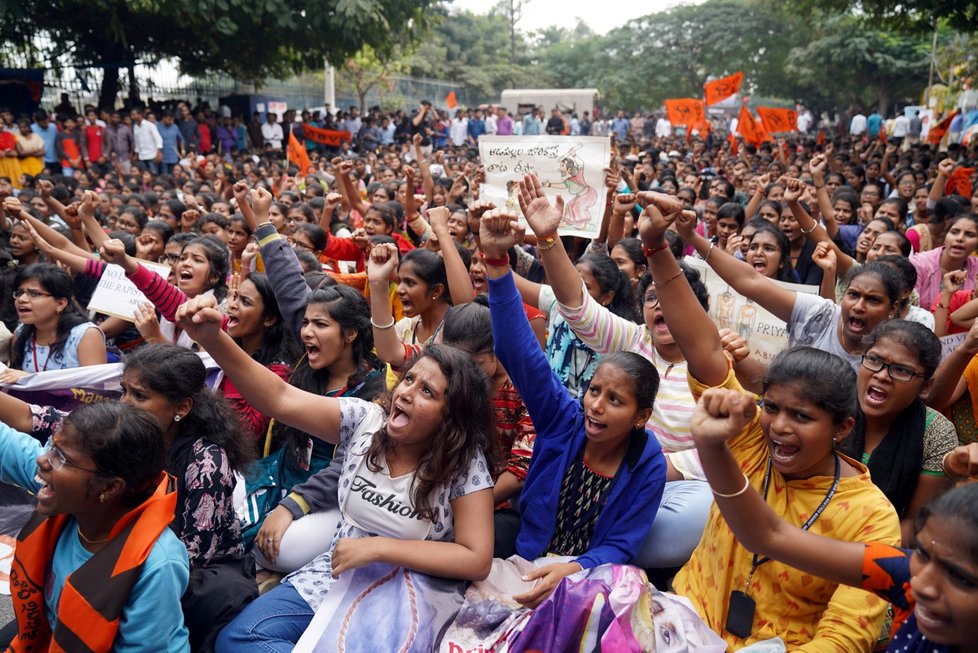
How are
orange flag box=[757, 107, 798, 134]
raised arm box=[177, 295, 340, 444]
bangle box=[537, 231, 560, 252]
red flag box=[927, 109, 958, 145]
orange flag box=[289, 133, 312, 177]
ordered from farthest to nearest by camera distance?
orange flag box=[757, 107, 798, 134] → red flag box=[927, 109, 958, 145] → orange flag box=[289, 133, 312, 177] → bangle box=[537, 231, 560, 252] → raised arm box=[177, 295, 340, 444]

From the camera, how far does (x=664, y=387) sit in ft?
11.3

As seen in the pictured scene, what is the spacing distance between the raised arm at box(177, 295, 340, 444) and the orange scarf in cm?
37

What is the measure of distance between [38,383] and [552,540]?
100 inches

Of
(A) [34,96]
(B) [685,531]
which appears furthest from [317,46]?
(B) [685,531]

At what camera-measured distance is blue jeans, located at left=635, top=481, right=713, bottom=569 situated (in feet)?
9.55

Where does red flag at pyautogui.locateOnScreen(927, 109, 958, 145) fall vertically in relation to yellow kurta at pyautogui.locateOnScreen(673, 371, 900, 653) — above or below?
above

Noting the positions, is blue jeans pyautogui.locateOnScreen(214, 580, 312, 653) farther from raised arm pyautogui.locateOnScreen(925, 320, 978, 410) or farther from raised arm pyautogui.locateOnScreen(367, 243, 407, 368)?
raised arm pyautogui.locateOnScreen(925, 320, 978, 410)

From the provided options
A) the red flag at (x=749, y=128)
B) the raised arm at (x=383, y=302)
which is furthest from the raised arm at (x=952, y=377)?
the red flag at (x=749, y=128)

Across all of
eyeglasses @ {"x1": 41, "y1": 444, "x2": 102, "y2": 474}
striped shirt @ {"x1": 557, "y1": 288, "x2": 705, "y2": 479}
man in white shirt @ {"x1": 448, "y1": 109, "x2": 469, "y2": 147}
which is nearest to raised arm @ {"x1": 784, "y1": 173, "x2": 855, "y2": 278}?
striped shirt @ {"x1": 557, "y1": 288, "x2": 705, "y2": 479}

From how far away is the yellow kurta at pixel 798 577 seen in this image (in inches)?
83.0

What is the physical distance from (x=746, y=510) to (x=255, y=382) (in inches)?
58.5

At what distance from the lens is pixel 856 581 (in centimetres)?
200

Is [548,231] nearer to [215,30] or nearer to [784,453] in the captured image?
[784,453]

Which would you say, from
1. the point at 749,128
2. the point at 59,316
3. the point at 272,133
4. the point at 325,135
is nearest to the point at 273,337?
the point at 59,316
